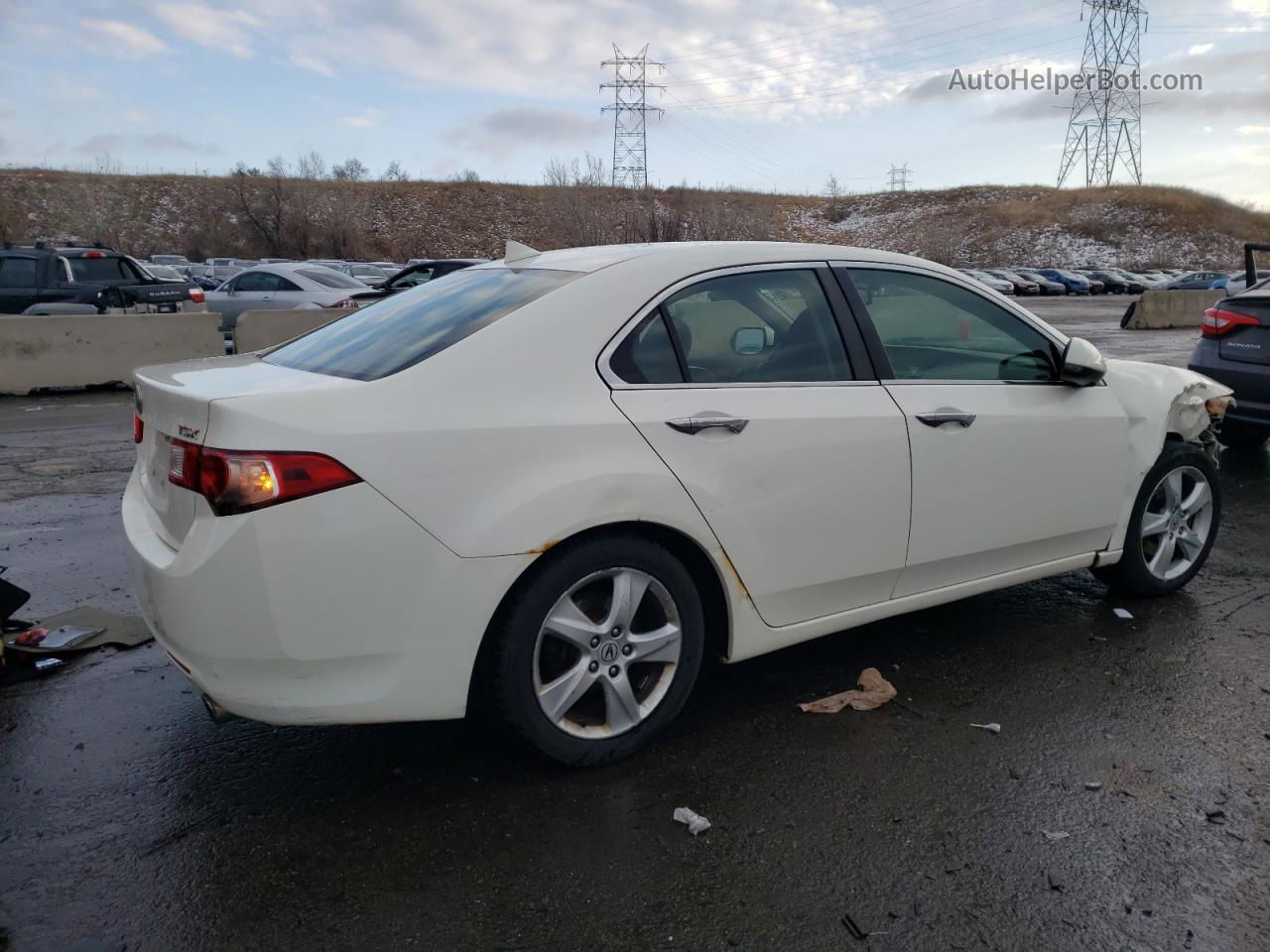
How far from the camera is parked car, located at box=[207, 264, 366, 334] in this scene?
18.1 meters

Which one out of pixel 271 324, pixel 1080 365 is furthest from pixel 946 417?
pixel 271 324

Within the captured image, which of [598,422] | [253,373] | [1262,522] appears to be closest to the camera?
[598,422]

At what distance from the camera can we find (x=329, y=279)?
1894 cm

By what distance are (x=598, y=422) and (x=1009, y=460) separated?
70.3 inches

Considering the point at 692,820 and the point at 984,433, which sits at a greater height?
the point at 984,433

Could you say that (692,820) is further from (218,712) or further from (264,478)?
(264,478)

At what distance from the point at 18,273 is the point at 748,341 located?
51.5 feet

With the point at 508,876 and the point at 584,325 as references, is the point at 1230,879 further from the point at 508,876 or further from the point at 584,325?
the point at 584,325

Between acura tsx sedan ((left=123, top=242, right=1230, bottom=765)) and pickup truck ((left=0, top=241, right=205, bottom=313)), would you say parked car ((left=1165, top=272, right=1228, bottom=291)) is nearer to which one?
pickup truck ((left=0, top=241, right=205, bottom=313))

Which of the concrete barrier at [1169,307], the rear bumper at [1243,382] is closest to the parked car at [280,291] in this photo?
the rear bumper at [1243,382]

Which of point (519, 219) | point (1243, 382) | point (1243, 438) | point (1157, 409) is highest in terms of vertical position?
point (519, 219)

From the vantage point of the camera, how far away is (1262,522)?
6.11 m

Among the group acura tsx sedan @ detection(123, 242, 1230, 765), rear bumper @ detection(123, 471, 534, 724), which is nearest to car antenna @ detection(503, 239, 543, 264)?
acura tsx sedan @ detection(123, 242, 1230, 765)

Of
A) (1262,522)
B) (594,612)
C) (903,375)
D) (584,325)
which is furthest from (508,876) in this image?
(1262,522)
